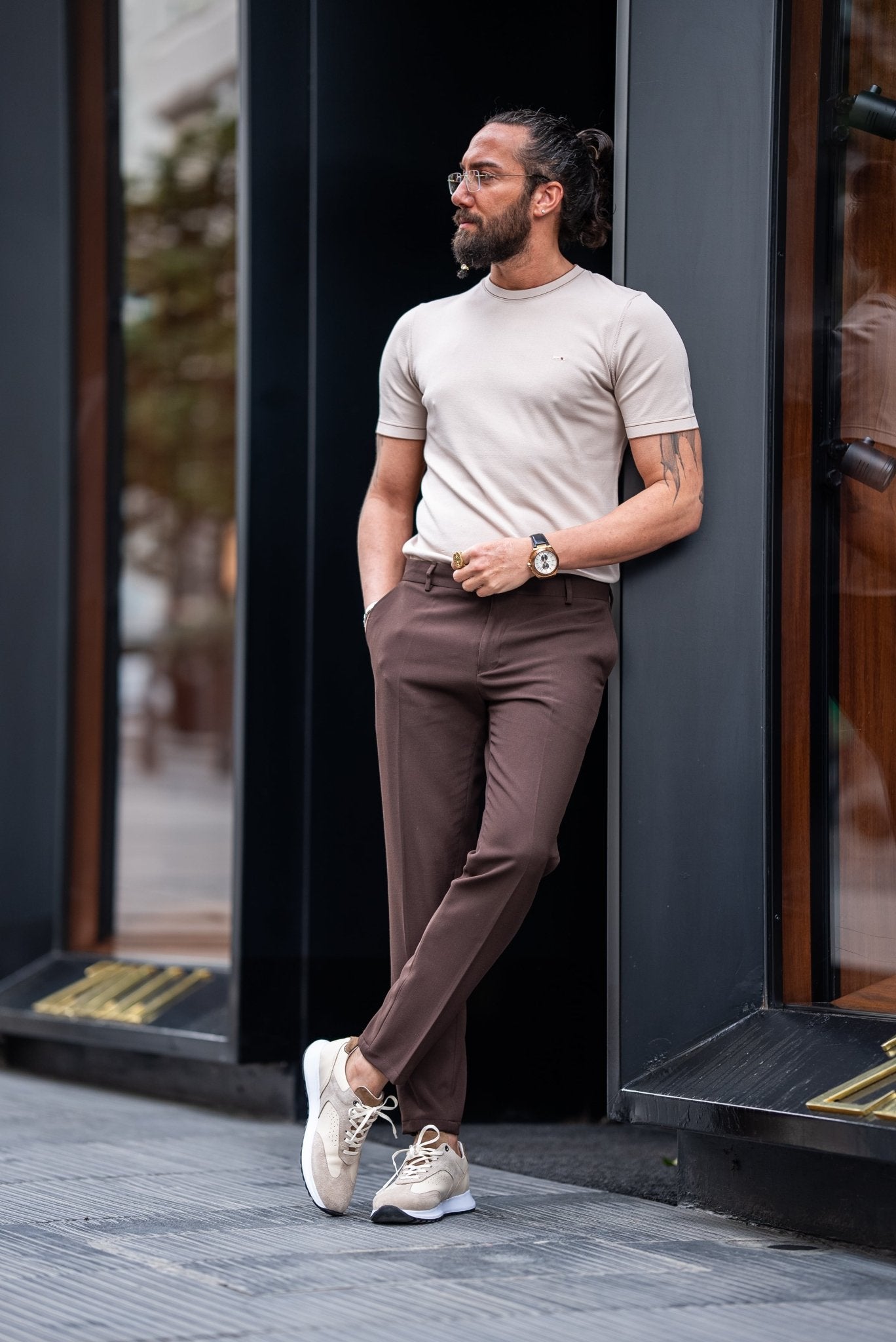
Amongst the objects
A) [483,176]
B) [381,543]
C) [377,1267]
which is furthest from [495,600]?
[377,1267]

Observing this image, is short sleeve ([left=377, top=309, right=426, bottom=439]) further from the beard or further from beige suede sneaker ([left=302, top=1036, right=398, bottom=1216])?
beige suede sneaker ([left=302, top=1036, right=398, bottom=1216])

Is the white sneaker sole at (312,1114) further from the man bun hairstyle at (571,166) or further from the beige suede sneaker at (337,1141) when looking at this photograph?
the man bun hairstyle at (571,166)

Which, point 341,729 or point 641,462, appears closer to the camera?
point 641,462

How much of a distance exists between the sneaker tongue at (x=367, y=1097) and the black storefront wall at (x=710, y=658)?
0.47 metres

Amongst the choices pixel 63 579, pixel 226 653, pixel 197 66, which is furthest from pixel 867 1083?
pixel 226 653

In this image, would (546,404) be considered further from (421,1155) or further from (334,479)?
(421,1155)

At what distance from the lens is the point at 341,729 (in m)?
4.14

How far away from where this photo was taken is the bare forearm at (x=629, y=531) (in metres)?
3.09

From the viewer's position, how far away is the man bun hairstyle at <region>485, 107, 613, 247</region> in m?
3.23

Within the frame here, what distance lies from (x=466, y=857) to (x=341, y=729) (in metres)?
0.99

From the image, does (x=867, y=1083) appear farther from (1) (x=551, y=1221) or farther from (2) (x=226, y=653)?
(2) (x=226, y=653)

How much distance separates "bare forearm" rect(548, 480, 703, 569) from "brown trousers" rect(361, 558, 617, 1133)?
95 millimetres

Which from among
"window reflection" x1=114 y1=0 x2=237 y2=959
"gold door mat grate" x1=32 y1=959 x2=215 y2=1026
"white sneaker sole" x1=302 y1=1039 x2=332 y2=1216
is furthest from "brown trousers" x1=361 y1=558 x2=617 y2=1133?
"gold door mat grate" x1=32 y1=959 x2=215 y2=1026

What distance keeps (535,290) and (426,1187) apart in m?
1.69
